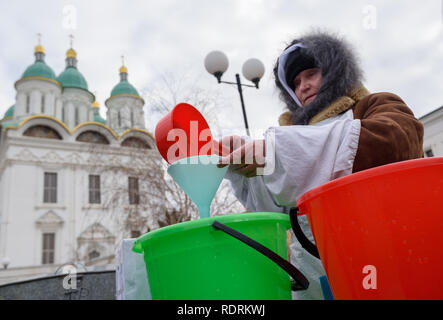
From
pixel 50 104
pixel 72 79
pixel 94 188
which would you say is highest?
pixel 72 79

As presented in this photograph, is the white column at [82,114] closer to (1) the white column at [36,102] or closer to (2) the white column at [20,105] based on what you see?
(1) the white column at [36,102]

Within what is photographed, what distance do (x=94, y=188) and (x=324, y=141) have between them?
17.0m

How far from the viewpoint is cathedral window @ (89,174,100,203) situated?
16.5 meters

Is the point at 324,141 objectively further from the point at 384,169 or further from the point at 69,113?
the point at 69,113

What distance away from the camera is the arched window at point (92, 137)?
56.0ft

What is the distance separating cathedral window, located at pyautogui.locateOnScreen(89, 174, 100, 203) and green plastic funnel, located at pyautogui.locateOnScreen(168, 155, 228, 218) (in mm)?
16726

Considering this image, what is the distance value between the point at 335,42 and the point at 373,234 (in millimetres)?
909

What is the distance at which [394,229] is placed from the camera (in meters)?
0.54

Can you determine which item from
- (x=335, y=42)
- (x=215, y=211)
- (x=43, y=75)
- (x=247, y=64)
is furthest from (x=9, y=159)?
(x=335, y=42)

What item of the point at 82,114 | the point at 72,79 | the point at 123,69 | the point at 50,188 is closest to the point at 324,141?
the point at 50,188

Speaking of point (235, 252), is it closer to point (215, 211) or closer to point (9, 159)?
point (215, 211)

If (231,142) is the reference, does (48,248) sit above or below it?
below

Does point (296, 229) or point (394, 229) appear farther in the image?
point (296, 229)

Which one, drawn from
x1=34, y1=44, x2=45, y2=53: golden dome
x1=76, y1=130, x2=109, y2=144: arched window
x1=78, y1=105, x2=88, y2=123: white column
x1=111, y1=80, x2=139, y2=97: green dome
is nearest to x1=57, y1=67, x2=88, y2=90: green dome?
x1=78, y1=105, x2=88, y2=123: white column
